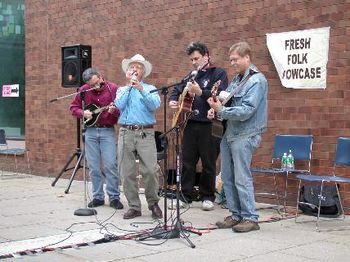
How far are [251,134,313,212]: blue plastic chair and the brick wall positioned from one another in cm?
14

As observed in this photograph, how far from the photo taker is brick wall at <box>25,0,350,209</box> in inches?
293

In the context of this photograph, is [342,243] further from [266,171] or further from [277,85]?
[277,85]

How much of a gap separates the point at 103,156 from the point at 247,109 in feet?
8.31

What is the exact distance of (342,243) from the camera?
5.87 metres

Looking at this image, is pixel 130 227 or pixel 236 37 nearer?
pixel 130 227

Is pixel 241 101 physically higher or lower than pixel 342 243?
higher

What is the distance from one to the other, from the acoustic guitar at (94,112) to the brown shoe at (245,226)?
2.44 metres

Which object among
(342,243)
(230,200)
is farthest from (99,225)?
(342,243)

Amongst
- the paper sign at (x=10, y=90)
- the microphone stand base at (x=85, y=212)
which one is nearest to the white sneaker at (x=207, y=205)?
the microphone stand base at (x=85, y=212)

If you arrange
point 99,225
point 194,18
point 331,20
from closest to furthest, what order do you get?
point 99,225 < point 331,20 < point 194,18

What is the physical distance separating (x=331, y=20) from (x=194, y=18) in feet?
7.61

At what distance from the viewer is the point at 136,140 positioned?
705 centimetres

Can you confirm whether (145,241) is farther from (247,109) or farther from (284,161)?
(284,161)

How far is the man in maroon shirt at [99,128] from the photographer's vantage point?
25.5 ft
